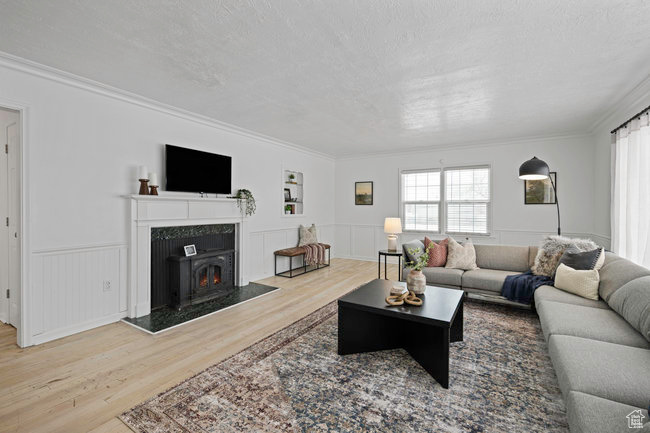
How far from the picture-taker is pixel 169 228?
3855 mm

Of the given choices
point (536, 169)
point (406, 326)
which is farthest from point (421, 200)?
point (406, 326)

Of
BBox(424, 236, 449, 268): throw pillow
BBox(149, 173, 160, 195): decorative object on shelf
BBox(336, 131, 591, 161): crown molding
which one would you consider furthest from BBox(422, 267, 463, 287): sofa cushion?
BBox(149, 173, 160, 195): decorative object on shelf

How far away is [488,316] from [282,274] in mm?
3519

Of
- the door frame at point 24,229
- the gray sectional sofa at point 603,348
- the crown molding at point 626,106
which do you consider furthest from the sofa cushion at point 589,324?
the door frame at point 24,229

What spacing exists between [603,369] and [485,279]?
7.28 ft

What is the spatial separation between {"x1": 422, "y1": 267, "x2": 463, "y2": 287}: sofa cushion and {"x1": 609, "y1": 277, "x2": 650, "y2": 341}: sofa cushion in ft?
5.28

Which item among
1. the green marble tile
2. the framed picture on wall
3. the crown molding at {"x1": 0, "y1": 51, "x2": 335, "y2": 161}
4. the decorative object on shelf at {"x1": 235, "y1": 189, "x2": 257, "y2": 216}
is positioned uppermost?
the crown molding at {"x1": 0, "y1": 51, "x2": 335, "y2": 161}

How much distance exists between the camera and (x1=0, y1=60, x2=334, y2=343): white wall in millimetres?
2791

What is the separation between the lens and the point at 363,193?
7.29 metres

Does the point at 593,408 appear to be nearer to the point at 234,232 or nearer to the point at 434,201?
the point at 234,232

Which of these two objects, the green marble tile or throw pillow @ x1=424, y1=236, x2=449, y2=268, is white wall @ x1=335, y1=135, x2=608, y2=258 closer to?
throw pillow @ x1=424, y1=236, x2=449, y2=268

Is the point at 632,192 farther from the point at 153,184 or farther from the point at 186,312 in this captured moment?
the point at 153,184

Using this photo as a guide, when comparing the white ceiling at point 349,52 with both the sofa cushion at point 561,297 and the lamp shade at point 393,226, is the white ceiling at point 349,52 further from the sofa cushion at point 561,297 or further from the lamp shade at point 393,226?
the sofa cushion at point 561,297

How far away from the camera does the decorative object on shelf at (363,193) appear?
7.20 m
